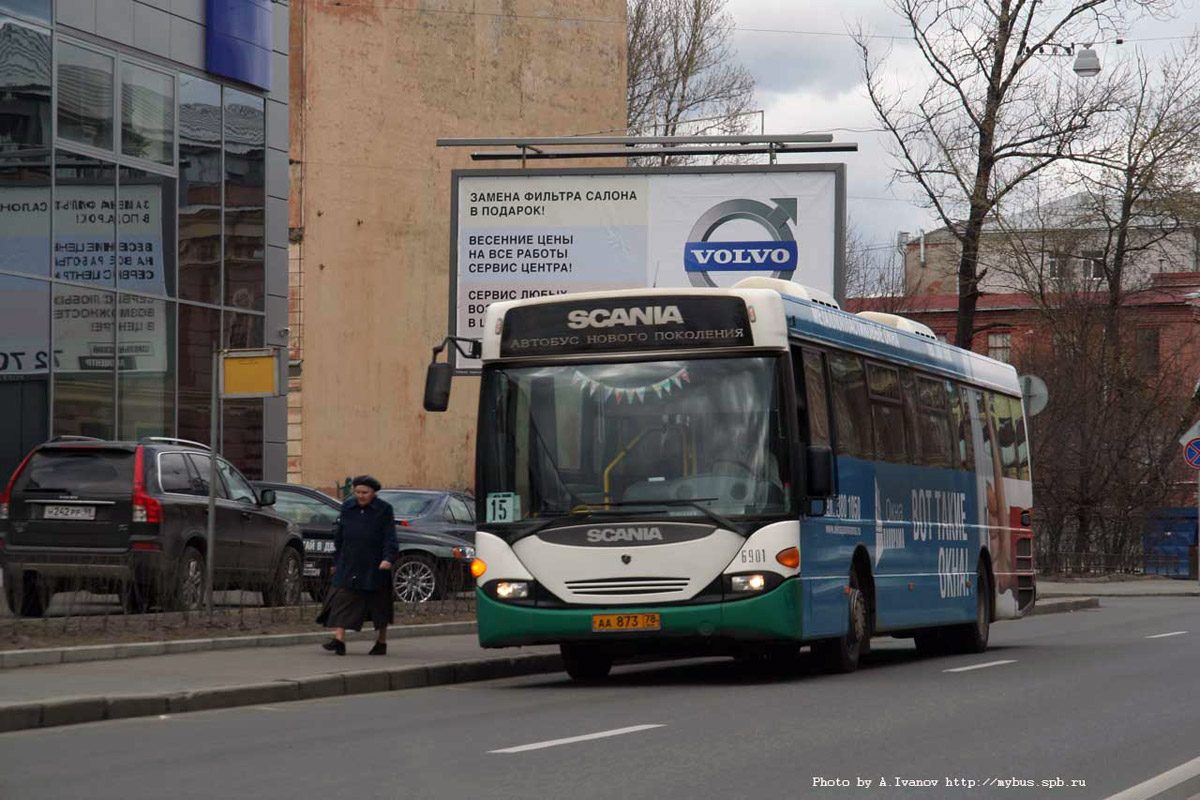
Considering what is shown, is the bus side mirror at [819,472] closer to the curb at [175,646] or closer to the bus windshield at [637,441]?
the bus windshield at [637,441]

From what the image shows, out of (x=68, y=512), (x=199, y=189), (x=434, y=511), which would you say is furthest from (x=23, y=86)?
(x=68, y=512)

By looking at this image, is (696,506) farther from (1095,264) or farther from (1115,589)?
(1095,264)

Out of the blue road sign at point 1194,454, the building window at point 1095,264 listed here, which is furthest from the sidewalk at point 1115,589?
the building window at point 1095,264

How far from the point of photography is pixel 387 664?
53.0 feet

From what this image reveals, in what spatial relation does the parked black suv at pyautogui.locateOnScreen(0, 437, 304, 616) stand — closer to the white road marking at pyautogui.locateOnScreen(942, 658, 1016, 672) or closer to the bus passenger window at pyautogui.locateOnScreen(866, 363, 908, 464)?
the bus passenger window at pyautogui.locateOnScreen(866, 363, 908, 464)

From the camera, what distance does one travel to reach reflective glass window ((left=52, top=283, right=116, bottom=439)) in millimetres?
28812

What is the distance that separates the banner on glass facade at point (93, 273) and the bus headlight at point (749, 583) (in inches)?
644

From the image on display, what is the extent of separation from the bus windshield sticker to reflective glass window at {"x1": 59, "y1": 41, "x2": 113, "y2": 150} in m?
16.0

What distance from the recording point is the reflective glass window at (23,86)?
27625 millimetres

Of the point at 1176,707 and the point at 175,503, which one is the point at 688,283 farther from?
the point at 1176,707

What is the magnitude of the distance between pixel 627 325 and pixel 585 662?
3019 millimetres

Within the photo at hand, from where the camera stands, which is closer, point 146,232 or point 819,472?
point 819,472

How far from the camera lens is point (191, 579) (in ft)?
66.7

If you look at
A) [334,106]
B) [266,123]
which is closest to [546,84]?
A: [334,106]
